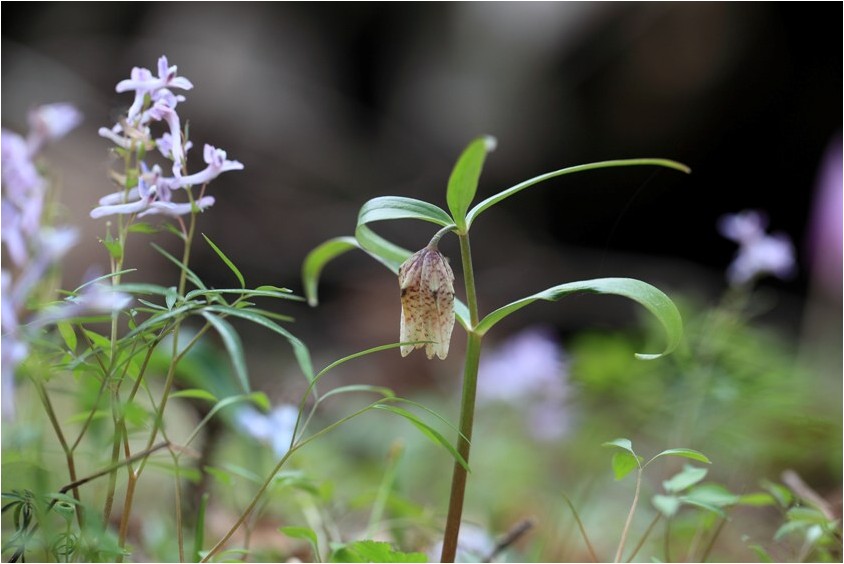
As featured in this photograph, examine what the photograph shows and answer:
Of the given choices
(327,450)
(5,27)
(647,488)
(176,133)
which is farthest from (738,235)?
(5,27)

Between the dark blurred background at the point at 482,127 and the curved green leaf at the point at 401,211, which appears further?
the dark blurred background at the point at 482,127

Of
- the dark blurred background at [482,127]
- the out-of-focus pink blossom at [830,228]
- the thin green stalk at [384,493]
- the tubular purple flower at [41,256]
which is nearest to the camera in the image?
the tubular purple flower at [41,256]

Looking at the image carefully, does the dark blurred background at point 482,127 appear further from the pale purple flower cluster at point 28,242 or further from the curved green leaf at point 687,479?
the pale purple flower cluster at point 28,242

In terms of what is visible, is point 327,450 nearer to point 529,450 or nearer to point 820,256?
point 529,450

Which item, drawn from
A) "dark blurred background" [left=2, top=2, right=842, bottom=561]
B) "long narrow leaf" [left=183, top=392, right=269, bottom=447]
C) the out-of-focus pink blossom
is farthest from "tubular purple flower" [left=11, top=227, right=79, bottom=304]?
"dark blurred background" [left=2, top=2, right=842, bottom=561]

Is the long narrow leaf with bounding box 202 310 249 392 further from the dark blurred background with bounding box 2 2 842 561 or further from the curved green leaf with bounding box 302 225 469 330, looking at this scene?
the dark blurred background with bounding box 2 2 842 561

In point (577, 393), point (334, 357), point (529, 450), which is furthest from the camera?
point (334, 357)

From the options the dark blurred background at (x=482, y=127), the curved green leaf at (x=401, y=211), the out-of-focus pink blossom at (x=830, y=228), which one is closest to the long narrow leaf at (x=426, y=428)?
the curved green leaf at (x=401, y=211)

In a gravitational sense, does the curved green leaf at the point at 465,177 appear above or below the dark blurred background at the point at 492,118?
below
